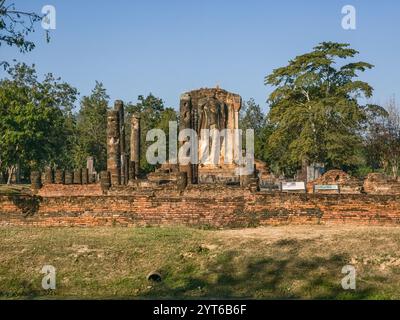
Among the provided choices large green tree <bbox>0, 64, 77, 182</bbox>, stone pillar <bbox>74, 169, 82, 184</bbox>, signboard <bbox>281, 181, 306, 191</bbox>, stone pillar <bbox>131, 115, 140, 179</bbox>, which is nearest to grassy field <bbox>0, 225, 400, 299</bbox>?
signboard <bbox>281, 181, 306, 191</bbox>

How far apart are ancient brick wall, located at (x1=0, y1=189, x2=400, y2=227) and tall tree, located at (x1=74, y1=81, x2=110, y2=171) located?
4305 cm

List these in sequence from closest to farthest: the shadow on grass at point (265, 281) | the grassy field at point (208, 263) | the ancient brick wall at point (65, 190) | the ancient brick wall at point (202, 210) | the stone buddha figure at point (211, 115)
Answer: the shadow on grass at point (265, 281), the grassy field at point (208, 263), the ancient brick wall at point (202, 210), the ancient brick wall at point (65, 190), the stone buddha figure at point (211, 115)

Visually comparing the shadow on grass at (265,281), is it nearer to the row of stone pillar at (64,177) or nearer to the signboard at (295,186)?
the signboard at (295,186)

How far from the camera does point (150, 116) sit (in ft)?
219

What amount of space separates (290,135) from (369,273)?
32830mm

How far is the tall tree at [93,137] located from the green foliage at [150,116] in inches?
141

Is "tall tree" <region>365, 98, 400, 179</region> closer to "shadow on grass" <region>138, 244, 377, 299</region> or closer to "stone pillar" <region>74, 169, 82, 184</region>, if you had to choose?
"stone pillar" <region>74, 169, 82, 184</region>

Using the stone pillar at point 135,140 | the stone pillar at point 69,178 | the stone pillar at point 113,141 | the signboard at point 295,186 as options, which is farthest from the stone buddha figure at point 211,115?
the signboard at point 295,186

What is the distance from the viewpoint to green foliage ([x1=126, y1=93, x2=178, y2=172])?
60.8 meters

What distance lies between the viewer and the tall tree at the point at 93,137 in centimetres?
5962

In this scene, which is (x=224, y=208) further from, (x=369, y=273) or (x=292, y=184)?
(x=292, y=184)

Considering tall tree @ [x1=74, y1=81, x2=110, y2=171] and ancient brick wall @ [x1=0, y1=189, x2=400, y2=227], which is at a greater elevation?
tall tree @ [x1=74, y1=81, x2=110, y2=171]
